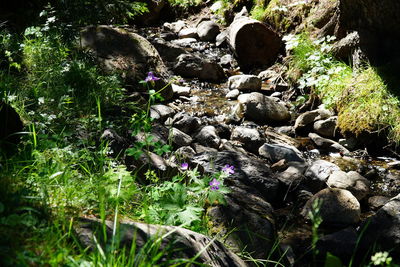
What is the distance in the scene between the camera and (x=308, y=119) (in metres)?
6.35

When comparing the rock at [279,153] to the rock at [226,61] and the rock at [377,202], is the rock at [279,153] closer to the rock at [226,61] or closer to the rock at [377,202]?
the rock at [377,202]

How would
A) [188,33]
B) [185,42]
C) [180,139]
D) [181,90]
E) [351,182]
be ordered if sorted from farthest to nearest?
1. [188,33]
2. [185,42]
3. [181,90]
4. [180,139]
5. [351,182]

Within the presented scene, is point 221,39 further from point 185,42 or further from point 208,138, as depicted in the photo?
point 208,138

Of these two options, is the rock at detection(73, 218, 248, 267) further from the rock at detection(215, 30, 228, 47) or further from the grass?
the rock at detection(215, 30, 228, 47)

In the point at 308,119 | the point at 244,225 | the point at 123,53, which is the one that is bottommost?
the point at 308,119

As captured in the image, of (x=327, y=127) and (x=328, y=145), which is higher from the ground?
(x=327, y=127)

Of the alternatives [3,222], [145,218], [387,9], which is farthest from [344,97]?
[3,222]

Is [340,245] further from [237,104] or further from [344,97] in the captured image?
[237,104]

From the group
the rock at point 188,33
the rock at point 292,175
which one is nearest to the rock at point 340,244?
the rock at point 292,175

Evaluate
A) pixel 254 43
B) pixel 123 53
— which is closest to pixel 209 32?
pixel 254 43

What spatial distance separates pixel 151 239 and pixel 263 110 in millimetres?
4877

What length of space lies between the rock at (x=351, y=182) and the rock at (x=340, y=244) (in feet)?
3.27

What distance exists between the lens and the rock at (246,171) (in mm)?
4461

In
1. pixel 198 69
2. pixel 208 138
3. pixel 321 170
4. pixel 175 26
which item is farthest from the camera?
pixel 175 26
